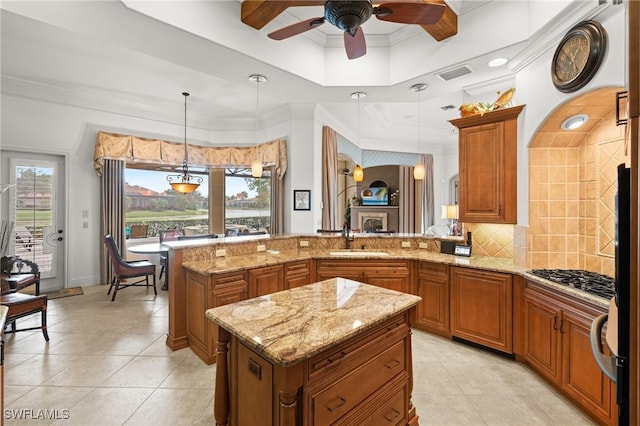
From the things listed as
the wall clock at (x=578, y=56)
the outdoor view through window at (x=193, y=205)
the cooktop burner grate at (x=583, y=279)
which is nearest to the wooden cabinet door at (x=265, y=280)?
the cooktop burner grate at (x=583, y=279)

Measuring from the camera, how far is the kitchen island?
4.30ft

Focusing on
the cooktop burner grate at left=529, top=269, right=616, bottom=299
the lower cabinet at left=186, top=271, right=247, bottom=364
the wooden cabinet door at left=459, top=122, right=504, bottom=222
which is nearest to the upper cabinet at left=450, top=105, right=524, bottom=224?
the wooden cabinet door at left=459, top=122, right=504, bottom=222

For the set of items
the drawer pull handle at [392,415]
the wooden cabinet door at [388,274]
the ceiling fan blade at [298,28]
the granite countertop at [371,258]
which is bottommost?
the drawer pull handle at [392,415]

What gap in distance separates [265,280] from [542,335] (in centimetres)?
262

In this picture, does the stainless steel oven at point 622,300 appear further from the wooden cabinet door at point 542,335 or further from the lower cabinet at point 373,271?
the lower cabinet at point 373,271

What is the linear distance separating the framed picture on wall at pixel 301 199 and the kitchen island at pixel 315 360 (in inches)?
135

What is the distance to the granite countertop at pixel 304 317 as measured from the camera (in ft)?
4.27

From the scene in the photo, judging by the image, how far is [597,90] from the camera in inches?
87.4

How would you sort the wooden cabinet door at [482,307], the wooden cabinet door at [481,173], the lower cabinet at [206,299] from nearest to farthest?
the lower cabinet at [206,299], the wooden cabinet door at [482,307], the wooden cabinet door at [481,173]

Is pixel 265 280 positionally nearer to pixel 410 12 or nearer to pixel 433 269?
pixel 433 269

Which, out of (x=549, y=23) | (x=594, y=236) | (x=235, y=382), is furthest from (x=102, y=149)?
(x=594, y=236)

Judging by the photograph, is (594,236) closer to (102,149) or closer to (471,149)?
(471,149)

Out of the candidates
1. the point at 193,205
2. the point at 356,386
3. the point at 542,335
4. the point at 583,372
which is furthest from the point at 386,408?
the point at 193,205

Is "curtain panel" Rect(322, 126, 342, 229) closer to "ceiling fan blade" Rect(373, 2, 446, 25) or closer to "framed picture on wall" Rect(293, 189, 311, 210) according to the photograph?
"framed picture on wall" Rect(293, 189, 311, 210)
